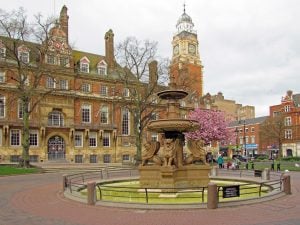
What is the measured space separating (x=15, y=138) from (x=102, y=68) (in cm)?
1913

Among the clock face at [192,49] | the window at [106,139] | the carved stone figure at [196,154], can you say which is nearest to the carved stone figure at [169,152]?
the carved stone figure at [196,154]

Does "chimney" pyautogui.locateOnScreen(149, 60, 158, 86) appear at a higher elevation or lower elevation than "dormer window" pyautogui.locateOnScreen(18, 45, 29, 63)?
lower

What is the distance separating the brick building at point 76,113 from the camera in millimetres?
47438

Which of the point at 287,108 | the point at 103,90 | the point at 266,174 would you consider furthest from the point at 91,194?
the point at 287,108

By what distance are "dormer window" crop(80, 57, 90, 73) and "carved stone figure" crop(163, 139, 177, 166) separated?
41.4 meters

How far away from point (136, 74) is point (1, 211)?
107 feet

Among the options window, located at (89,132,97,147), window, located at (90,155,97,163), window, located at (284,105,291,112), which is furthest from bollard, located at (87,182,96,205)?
window, located at (284,105,291,112)

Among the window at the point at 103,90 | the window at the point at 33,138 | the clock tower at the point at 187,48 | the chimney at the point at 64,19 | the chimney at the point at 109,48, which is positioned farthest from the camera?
the clock tower at the point at 187,48

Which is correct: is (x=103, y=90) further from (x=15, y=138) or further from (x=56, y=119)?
(x=15, y=138)

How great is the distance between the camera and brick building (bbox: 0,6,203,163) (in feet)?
156

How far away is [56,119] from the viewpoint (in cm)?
5184

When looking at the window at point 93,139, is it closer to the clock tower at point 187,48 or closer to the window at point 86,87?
the window at point 86,87

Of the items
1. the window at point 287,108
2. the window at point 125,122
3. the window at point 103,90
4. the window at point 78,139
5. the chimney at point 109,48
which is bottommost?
the window at point 78,139

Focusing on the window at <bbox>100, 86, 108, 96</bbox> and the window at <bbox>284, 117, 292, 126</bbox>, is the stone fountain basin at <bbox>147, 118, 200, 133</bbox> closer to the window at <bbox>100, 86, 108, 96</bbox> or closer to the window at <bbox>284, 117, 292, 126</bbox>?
the window at <bbox>100, 86, 108, 96</bbox>
